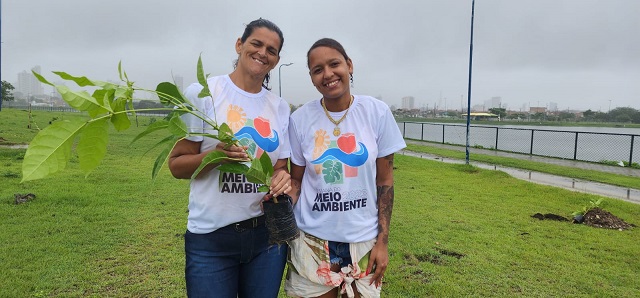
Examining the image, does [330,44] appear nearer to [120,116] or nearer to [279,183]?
Result: [279,183]

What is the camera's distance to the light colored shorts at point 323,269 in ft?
6.68

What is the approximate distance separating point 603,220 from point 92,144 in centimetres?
756

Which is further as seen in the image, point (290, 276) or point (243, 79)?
point (290, 276)

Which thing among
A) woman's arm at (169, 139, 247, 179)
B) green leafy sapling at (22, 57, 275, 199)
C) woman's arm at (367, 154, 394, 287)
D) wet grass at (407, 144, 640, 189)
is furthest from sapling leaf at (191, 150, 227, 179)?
wet grass at (407, 144, 640, 189)

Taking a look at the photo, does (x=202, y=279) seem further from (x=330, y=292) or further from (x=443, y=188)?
(x=443, y=188)

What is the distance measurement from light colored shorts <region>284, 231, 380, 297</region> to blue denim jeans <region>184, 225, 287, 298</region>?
0.12 m

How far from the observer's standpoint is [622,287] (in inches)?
169

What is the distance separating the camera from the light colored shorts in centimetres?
204

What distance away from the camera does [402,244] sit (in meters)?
5.30

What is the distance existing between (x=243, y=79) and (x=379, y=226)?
3.16 ft

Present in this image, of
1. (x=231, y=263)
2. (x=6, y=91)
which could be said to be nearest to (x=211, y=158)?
(x=231, y=263)

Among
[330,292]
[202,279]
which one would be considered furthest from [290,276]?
[202,279]

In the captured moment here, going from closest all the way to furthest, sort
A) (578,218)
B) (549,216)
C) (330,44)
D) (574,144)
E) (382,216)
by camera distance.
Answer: (330,44) → (382,216) → (578,218) → (549,216) → (574,144)

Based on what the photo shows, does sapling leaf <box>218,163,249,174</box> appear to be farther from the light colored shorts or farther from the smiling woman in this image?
the light colored shorts
